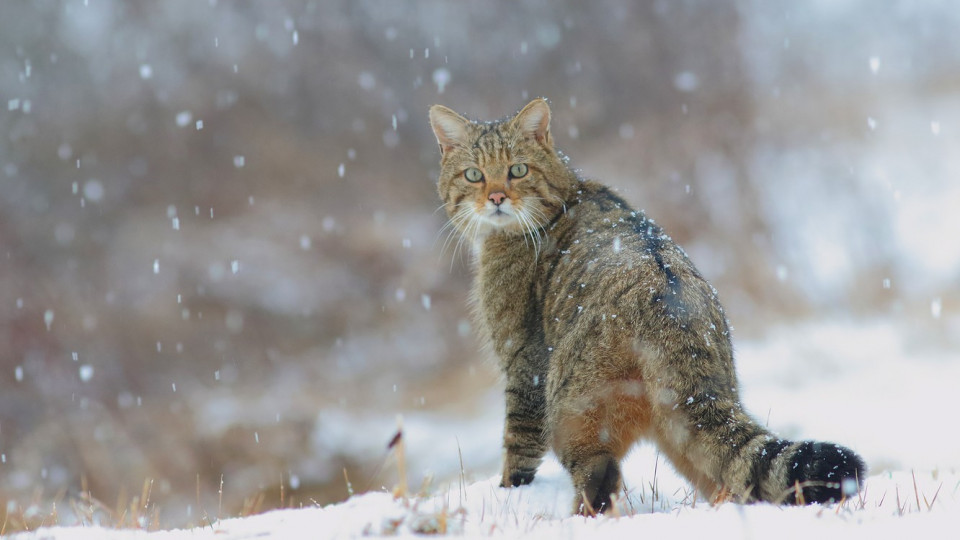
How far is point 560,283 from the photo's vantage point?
4.21 m

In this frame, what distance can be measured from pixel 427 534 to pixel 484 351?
2521 mm

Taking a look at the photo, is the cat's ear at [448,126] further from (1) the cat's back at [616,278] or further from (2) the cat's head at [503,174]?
(1) the cat's back at [616,278]

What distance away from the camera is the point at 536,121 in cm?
506

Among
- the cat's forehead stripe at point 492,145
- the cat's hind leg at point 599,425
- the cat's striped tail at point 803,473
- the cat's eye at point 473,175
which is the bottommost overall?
the cat's striped tail at point 803,473

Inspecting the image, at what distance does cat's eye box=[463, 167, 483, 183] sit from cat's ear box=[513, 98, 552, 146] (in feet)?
1.43

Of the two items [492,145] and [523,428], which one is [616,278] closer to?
[523,428]

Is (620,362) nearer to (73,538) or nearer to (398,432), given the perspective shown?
Result: (398,432)

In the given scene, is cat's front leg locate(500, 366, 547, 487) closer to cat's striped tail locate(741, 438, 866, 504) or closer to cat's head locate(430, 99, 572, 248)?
cat's head locate(430, 99, 572, 248)

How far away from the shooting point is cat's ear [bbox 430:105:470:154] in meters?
5.21

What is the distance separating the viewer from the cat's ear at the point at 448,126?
205 inches

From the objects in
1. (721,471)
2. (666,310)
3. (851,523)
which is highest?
(666,310)

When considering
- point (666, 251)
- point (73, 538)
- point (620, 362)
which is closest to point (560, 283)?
point (666, 251)

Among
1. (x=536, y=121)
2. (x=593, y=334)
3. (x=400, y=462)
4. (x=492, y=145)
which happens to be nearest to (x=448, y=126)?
(x=492, y=145)

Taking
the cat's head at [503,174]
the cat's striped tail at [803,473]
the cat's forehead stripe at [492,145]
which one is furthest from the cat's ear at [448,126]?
the cat's striped tail at [803,473]
